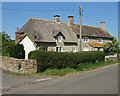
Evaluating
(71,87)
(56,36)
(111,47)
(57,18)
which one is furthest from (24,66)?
(111,47)

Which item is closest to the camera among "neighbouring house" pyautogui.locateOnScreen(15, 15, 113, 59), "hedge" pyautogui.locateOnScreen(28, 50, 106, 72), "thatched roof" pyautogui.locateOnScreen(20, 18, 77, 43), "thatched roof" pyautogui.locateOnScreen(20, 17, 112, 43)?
"hedge" pyautogui.locateOnScreen(28, 50, 106, 72)

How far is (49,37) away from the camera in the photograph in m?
28.3

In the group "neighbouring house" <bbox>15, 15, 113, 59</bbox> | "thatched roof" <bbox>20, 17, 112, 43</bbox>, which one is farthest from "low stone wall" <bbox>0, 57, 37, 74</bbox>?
"thatched roof" <bbox>20, 17, 112, 43</bbox>

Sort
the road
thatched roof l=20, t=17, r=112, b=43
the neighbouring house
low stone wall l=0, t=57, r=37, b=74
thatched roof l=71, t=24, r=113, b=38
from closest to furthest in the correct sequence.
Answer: the road
low stone wall l=0, t=57, r=37, b=74
the neighbouring house
thatched roof l=20, t=17, r=112, b=43
thatched roof l=71, t=24, r=113, b=38

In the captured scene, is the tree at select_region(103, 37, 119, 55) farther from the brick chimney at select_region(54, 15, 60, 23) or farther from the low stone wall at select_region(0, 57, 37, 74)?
the low stone wall at select_region(0, 57, 37, 74)

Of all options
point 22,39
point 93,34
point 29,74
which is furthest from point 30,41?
point 93,34

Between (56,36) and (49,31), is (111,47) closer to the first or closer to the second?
(56,36)

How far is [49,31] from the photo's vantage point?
29719mm

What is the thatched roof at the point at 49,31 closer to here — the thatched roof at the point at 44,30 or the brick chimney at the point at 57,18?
the thatched roof at the point at 44,30

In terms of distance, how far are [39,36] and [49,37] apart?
189 cm

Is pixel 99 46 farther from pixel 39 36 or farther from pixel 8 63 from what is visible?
pixel 8 63

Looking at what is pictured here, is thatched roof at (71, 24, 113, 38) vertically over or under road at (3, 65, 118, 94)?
over

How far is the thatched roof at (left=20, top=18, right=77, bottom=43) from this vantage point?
2753 centimetres

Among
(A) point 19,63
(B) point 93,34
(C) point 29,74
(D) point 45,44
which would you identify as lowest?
(C) point 29,74
